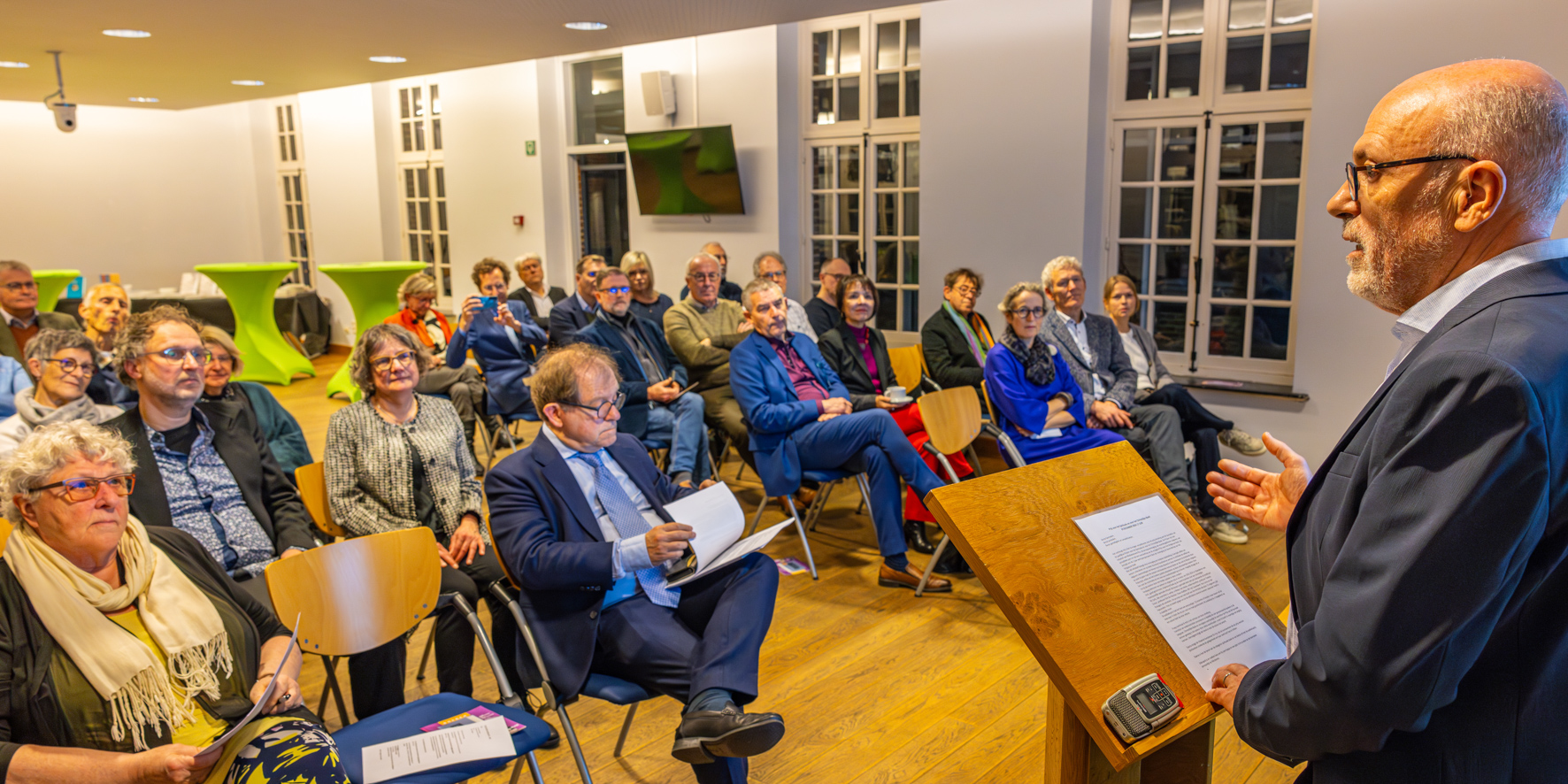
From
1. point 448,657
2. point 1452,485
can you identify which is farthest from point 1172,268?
point 1452,485

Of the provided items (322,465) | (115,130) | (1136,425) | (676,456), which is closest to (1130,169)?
(1136,425)

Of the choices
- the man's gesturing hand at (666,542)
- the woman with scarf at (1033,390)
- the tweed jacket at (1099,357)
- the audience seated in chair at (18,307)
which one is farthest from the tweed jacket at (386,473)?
the audience seated in chair at (18,307)

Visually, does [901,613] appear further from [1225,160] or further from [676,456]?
[1225,160]

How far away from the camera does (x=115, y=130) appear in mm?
11391

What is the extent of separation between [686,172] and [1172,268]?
386cm

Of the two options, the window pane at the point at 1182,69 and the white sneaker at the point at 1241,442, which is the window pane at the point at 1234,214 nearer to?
the window pane at the point at 1182,69

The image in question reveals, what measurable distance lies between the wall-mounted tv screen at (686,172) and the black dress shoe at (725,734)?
577 cm

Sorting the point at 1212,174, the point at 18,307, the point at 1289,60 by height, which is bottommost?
the point at 18,307

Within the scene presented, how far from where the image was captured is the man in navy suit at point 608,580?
7.22ft

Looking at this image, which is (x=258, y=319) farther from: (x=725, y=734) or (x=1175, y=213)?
(x=725, y=734)

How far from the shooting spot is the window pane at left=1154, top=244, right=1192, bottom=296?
224 inches

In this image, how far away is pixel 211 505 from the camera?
2.83 m

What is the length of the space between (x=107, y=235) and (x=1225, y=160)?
12.5 meters

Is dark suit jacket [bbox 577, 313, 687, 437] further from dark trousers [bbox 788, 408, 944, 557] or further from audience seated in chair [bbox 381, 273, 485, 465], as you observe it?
dark trousers [bbox 788, 408, 944, 557]
